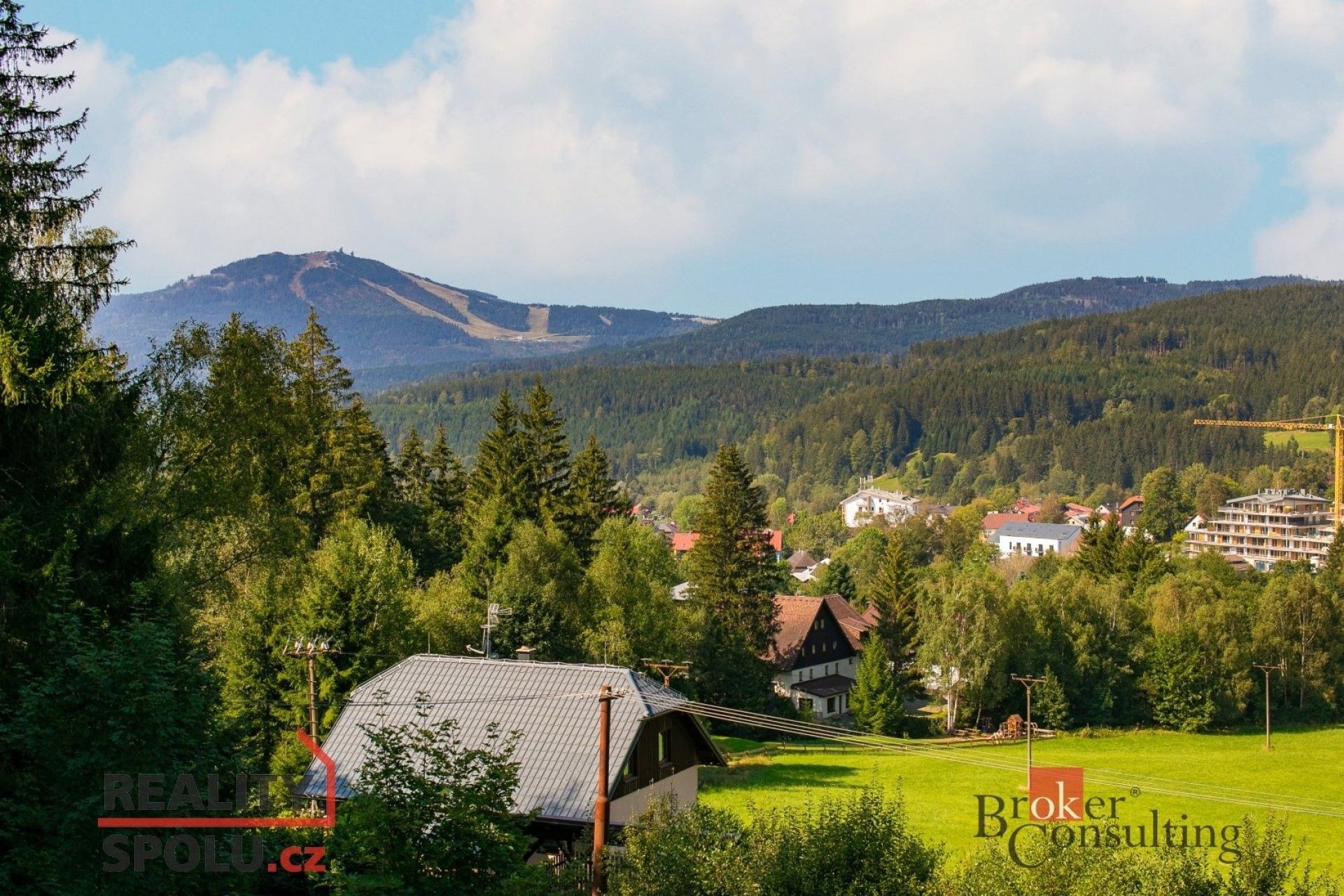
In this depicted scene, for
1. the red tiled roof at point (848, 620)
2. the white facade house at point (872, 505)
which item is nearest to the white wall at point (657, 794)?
the red tiled roof at point (848, 620)

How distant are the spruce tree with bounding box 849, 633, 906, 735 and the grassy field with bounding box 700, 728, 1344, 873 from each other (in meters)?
5.08

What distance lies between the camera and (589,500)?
5556cm

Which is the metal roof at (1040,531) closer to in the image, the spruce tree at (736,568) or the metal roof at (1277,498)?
the metal roof at (1277,498)

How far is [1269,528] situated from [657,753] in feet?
462

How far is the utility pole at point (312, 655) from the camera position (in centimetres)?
2836

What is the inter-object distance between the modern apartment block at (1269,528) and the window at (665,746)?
12995cm

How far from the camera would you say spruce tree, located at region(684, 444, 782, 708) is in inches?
2216

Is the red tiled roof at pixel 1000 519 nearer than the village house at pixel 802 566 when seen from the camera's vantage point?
No

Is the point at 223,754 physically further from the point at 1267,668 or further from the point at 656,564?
the point at 1267,668

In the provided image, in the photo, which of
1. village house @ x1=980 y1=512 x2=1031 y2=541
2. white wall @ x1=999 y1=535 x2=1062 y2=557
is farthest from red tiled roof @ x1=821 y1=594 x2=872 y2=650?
village house @ x1=980 y1=512 x2=1031 y2=541

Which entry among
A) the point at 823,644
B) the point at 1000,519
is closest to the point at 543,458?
the point at 823,644

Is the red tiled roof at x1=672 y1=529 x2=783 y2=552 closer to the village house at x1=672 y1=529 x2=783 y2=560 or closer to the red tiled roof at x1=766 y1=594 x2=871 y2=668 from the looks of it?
the village house at x1=672 y1=529 x2=783 y2=560

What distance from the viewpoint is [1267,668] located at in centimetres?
5875

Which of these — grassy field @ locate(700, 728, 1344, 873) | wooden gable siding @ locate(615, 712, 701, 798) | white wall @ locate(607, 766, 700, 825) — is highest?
wooden gable siding @ locate(615, 712, 701, 798)
